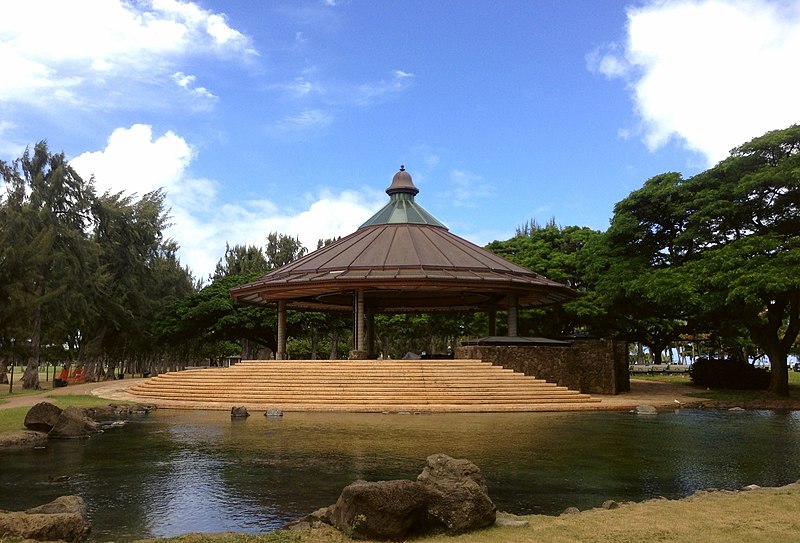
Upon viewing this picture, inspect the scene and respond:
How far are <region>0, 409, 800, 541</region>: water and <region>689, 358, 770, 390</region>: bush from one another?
1423 cm

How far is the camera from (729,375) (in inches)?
1226

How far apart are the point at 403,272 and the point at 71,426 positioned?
52.9 ft

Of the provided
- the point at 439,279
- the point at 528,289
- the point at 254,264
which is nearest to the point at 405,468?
the point at 439,279

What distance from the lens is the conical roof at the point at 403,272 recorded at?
28.5 meters

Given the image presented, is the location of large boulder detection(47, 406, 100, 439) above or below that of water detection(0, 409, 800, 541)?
above

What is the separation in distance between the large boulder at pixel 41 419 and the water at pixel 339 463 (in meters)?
1.33

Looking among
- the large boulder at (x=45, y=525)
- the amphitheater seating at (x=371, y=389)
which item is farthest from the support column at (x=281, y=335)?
the large boulder at (x=45, y=525)

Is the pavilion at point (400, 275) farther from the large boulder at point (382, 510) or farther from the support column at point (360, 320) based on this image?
the large boulder at point (382, 510)

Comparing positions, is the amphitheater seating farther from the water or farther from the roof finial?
the roof finial

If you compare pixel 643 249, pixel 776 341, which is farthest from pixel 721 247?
pixel 776 341

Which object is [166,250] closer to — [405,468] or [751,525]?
[405,468]

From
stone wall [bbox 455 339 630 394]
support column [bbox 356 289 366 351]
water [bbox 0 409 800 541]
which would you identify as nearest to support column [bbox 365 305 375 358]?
support column [bbox 356 289 366 351]

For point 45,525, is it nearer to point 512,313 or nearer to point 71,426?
point 71,426

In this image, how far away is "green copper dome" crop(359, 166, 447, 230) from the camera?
37.0 meters
